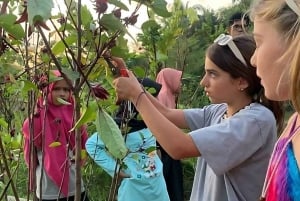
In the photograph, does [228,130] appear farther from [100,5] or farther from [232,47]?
[100,5]

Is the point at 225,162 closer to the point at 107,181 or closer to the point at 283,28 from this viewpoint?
the point at 283,28

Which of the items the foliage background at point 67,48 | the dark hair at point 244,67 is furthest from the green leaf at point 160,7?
the dark hair at point 244,67

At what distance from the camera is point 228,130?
5.78 ft

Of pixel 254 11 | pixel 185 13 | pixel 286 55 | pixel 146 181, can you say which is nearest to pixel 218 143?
pixel 254 11

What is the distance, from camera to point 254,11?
1.36 meters

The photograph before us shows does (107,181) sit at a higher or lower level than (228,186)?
lower

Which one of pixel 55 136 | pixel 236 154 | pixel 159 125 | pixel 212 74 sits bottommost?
pixel 55 136

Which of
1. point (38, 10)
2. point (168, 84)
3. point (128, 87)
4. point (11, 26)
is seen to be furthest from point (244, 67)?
point (168, 84)

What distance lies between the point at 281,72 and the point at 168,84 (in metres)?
2.14

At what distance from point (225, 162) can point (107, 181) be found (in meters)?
3.18

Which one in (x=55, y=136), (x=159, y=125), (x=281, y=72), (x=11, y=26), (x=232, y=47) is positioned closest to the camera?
(x=281, y=72)

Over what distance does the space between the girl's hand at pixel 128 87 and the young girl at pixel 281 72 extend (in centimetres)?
40

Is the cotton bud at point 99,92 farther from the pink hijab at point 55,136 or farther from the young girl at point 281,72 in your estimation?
the pink hijab at point 55,136

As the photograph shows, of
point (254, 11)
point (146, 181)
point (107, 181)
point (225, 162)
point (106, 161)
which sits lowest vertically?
point (107, 181)
